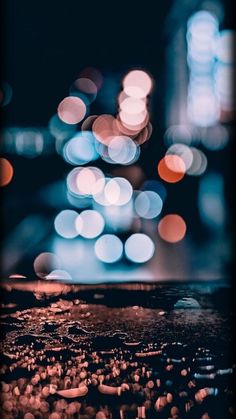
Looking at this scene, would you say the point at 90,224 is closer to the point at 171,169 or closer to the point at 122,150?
the point at 171,169

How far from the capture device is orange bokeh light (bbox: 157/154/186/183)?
17562 millimetres

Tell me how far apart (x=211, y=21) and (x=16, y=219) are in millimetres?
11633

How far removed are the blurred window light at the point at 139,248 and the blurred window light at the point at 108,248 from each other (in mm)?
147

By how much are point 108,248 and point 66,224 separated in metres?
2.98

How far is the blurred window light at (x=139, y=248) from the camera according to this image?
992cm

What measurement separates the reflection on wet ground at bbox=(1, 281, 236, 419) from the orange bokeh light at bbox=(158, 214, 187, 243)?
35.1 ft

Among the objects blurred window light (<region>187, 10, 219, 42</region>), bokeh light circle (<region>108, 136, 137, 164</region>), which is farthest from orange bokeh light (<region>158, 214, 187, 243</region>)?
blurred window light (<region>187, 10, 219, 42</region>)

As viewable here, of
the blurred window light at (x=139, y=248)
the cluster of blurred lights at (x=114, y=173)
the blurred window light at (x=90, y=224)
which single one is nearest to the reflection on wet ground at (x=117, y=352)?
the cluster of blurred lights at (x=114, y=173)

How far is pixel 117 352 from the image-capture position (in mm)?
→ 1831

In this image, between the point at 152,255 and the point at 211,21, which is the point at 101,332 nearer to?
the point at 152,255

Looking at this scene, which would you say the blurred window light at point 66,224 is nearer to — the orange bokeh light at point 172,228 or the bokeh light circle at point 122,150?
the orange bokeh light at point 172,228

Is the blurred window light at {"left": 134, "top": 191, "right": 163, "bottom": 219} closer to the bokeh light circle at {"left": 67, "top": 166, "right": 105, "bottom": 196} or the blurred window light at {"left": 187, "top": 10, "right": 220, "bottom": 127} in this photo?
the bokeh light circle at {"left": 67, "top": 166, "right": 105, "bottom": 196}

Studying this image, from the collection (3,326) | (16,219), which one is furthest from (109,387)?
(16,219)

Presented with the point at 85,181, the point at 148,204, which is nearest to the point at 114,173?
the point at 85,181
